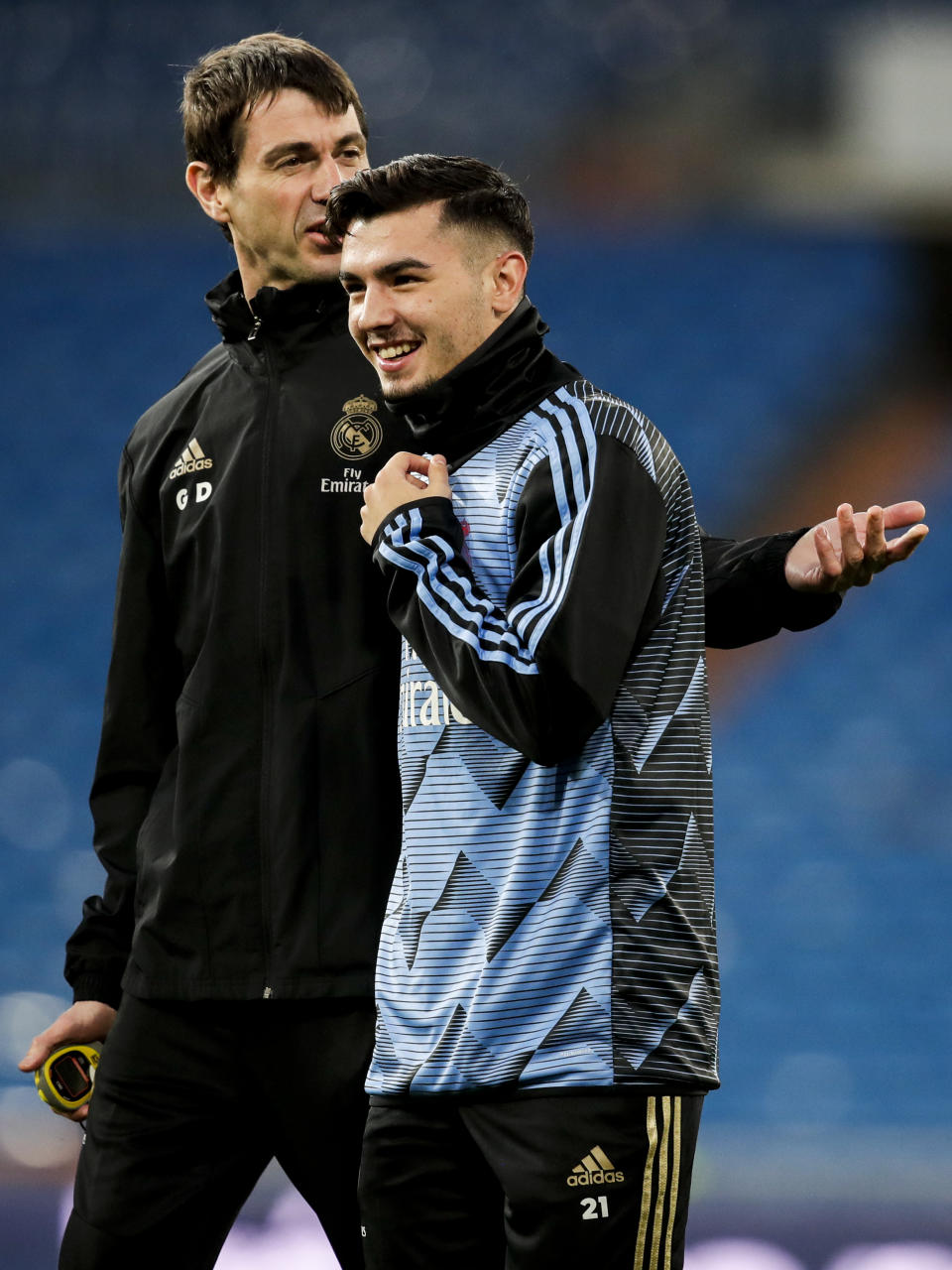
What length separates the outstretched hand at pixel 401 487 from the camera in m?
1.46

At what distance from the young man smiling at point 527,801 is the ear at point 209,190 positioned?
14.9 inches

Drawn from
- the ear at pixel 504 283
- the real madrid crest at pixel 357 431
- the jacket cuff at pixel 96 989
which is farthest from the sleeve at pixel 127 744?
the ear at pixel 504 283

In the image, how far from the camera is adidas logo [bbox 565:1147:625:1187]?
52.0 inches

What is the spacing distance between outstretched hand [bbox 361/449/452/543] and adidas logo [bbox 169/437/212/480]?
33cm

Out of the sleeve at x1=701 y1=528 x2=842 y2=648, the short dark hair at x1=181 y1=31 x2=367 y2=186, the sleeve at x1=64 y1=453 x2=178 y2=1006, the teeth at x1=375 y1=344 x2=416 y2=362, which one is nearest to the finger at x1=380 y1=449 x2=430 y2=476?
the teeth at x1=375 y1=344 x2=416 y2=362

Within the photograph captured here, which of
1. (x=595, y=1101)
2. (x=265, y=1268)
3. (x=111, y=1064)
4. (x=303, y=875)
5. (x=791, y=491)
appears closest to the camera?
(x=595, y=1101)

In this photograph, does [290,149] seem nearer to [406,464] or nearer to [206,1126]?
[406,464]

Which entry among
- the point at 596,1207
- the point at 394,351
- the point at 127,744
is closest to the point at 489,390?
the point at 394,351

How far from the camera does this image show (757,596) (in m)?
1.63

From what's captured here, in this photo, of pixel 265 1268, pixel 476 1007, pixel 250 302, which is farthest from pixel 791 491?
pixel 476 1007

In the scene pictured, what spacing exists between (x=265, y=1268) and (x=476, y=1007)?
188 cm

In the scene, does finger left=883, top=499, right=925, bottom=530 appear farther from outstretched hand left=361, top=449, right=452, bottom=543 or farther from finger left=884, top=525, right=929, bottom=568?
outstretched hand left=361, top=449, right=452, bottom=543

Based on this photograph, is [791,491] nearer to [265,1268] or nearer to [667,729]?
[265,1268]

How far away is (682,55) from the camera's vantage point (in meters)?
5.54
